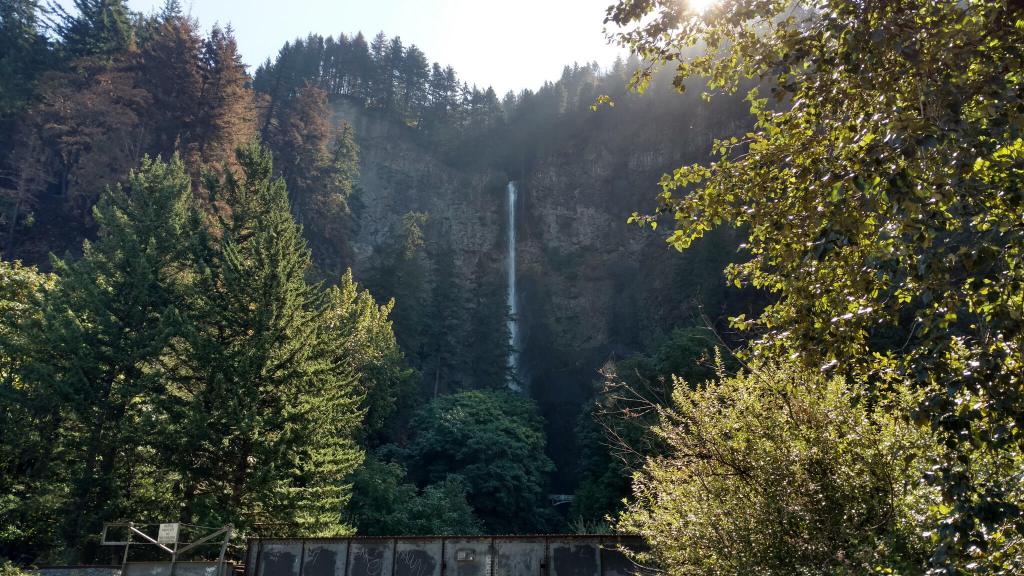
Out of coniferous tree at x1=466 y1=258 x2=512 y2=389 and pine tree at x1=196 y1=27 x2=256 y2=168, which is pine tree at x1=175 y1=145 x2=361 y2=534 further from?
coniferous tree at x1=466 y1=258 x2=512 y2=389

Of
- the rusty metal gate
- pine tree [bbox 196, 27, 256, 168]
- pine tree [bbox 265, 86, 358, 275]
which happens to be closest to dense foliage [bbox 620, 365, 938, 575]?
the rusty metal gate

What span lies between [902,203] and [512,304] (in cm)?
5772

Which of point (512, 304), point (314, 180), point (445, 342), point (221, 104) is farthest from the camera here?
point (512, 304)

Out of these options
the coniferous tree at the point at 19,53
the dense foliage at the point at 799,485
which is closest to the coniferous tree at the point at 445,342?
the coniferous tree at the point at 19,53

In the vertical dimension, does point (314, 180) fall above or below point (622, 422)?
above

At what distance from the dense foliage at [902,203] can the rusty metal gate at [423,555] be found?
906cm

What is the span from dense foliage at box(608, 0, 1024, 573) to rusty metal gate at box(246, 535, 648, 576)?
9.06 metres

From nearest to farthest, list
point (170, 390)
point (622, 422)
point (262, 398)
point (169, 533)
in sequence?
point (169, 533), point (262, 398), point (170, 390), point (622, 422)

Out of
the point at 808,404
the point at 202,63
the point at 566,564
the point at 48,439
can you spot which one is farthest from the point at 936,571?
the point at 202,63

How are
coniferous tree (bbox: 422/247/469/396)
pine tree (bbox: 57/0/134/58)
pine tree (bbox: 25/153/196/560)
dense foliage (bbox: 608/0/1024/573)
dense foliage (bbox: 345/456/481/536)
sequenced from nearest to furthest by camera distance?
dense foliage (bbox: 608/0/1024/573) → pine tree (bbox: 25/153/196/560) → dense foliage (bbox: 345/456/481/536) → pine tree (bbox: 57/0/134/58) → coniferous tree (bbox: 422/247/469/396)

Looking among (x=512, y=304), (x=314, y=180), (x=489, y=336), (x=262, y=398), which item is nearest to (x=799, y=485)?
(x=262, y=398)

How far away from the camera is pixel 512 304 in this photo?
206 feet

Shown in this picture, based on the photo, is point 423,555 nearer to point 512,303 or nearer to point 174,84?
point 174,84

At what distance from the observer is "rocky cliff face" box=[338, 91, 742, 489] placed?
175 ft
